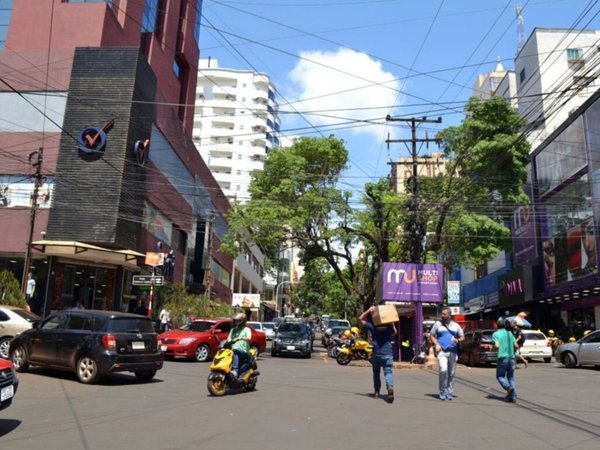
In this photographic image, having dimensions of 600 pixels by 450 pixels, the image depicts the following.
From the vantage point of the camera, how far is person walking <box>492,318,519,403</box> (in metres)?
10.7

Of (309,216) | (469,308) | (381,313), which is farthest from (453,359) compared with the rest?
(469,308)

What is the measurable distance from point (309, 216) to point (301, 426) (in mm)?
21879

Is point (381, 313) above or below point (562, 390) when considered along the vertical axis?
above

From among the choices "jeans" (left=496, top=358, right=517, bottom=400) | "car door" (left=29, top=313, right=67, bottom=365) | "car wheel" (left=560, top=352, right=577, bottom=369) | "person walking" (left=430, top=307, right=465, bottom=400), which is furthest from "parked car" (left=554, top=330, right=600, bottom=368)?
"car door" (left=29, top=313, right=67, bottom=365)

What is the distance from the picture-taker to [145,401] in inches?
385

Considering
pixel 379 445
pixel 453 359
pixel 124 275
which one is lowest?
pixel 379 445

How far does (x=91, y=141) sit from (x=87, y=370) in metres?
16.9

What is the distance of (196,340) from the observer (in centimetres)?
1914

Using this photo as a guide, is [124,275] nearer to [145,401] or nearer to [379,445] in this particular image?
[145,401]

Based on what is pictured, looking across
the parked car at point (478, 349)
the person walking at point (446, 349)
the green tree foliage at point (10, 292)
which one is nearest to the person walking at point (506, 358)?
the person walking at point (446, 349)

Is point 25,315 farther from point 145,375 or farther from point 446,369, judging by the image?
point 446,369

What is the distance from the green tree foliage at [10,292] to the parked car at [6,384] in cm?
1645

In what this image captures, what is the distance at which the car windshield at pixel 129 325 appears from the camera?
1195 centimetres

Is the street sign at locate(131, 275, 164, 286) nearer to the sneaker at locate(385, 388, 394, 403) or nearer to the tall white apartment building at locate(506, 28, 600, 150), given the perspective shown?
the sneaker at locate(385, 388, 394, 403)
